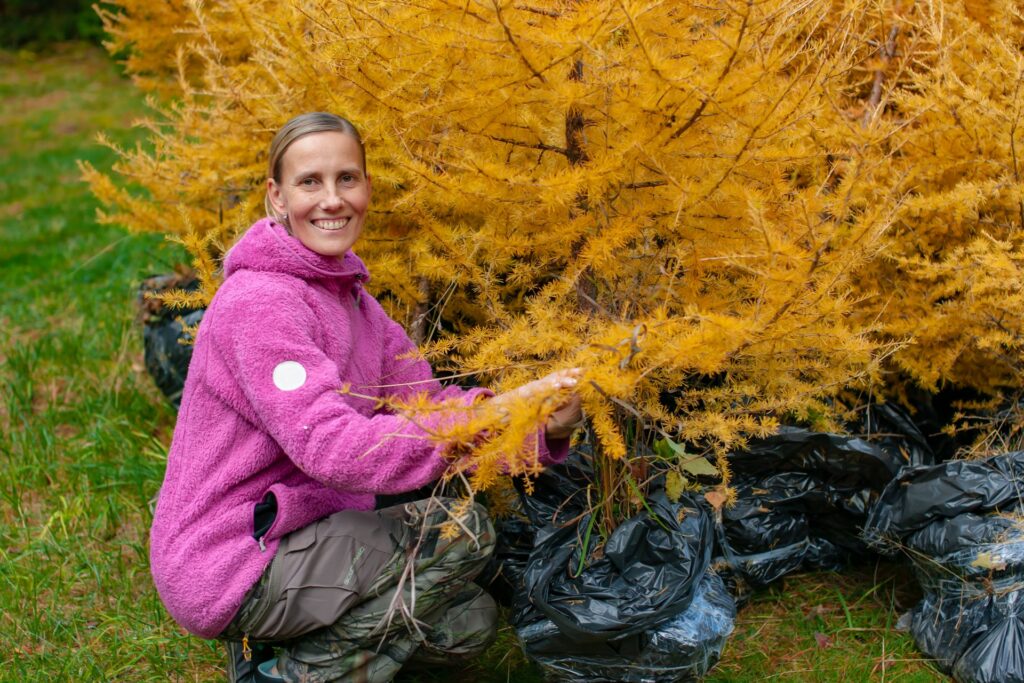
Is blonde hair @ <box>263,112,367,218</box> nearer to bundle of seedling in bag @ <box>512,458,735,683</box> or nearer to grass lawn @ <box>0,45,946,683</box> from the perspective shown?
bundle of seedling in bag @ <box>512,458,735,683</box>

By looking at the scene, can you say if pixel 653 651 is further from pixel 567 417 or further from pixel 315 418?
pixel 315 418

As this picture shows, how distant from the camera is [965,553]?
220 cm

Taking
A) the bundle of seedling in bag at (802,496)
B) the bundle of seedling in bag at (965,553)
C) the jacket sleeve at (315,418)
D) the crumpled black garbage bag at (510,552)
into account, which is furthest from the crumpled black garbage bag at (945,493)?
the jacket sleeve at (315,418)

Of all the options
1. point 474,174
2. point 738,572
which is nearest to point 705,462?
point 738,572

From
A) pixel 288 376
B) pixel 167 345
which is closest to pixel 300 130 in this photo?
pixel 288 376

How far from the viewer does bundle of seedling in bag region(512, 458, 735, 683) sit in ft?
6.57

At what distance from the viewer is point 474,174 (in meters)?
2.01

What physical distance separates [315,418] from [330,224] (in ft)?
1.68

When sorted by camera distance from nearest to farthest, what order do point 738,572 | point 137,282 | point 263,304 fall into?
point 263,304, point 738,572, point 137,282

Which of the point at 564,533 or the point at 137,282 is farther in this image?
the point at 137,282

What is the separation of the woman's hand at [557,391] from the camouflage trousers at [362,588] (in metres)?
0.29

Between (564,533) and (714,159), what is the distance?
0.95 metres

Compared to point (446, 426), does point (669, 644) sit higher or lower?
lower

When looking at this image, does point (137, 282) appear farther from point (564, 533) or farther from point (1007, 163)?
point (1007, 163)
